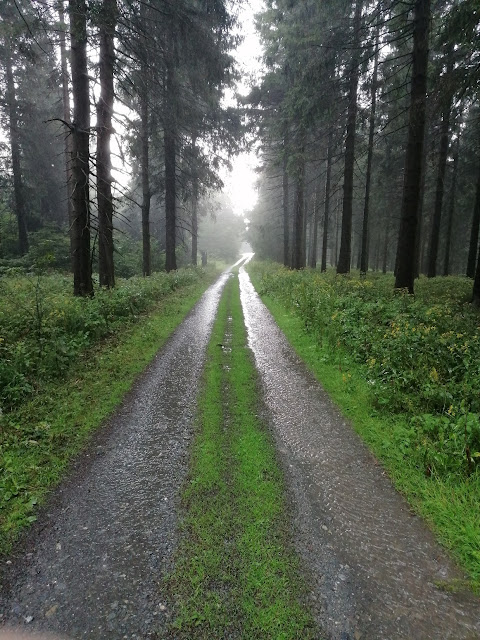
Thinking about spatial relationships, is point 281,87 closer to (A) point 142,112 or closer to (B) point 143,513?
(A) point 142,112

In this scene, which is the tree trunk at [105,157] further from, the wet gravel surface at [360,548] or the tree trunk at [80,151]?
the wet gravel surface at [360,548]

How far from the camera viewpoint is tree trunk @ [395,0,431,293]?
32.4ft

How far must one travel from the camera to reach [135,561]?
278 centimetres

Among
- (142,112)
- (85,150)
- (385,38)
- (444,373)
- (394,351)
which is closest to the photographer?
(444,373)

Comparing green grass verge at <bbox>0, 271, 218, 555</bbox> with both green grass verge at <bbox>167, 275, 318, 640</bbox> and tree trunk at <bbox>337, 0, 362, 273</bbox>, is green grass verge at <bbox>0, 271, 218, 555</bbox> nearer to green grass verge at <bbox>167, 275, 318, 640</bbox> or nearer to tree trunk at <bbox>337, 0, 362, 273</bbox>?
green grass verge at <bbox>167, 275, 318, 640</bbox>

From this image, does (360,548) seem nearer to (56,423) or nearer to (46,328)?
(56,423)

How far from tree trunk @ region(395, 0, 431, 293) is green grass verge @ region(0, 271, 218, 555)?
8.68 m

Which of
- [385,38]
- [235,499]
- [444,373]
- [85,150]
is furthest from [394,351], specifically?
[385,38]

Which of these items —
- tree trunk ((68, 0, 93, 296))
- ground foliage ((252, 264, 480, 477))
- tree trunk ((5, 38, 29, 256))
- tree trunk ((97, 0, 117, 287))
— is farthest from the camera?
tree trunk ((5, 38, 29, 256))

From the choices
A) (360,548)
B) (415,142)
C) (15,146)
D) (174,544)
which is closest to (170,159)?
(15,146)

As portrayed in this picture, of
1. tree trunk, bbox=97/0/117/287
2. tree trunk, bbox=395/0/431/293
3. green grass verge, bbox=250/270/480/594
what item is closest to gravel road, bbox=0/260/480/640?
green grass verge, bbox=250/270/480/594

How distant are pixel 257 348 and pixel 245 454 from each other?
15.3 ft

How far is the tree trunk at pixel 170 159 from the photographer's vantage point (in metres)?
14.5

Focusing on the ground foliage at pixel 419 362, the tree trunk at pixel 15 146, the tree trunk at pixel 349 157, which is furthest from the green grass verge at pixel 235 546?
the tree trunk at pixel 15 146
